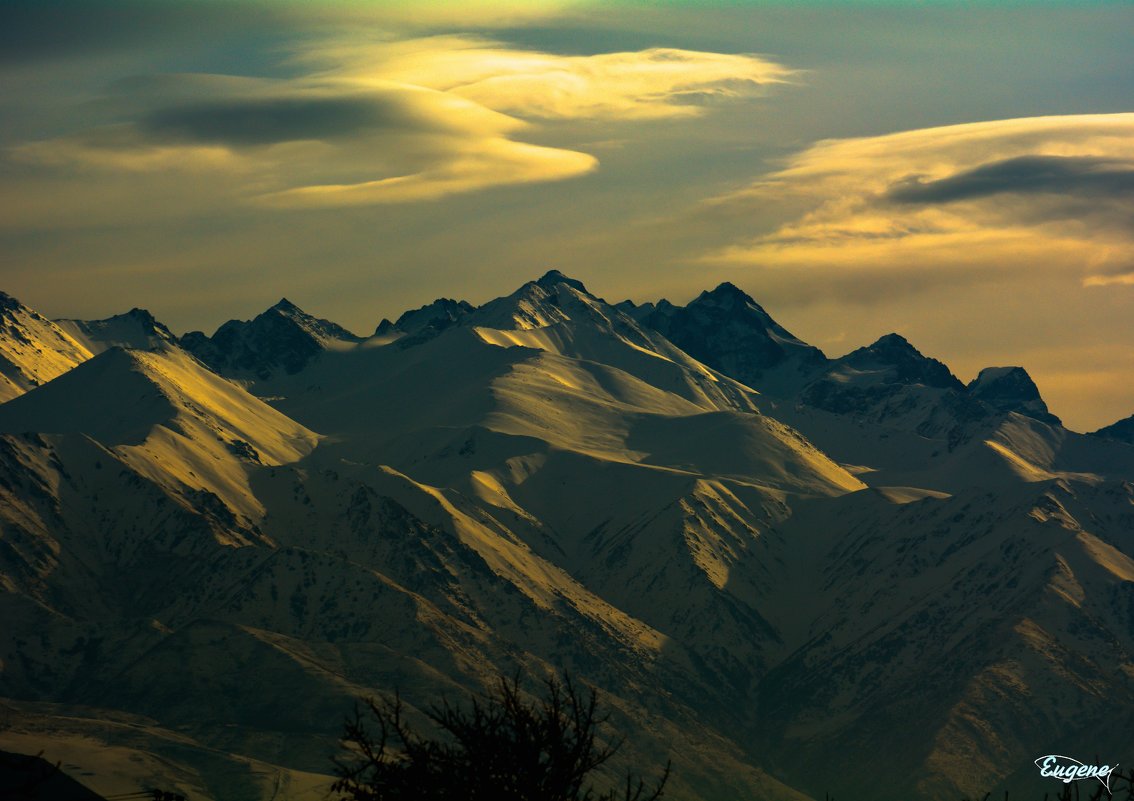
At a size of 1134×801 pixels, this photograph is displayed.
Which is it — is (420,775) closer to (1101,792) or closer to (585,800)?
(585,800)

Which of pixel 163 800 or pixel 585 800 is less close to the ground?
pixel 585 800

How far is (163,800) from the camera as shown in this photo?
199ft

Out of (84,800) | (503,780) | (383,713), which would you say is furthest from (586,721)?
(84,800)

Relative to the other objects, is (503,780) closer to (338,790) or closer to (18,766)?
(338,790)

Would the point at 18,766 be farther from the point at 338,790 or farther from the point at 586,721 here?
the point at 586,721

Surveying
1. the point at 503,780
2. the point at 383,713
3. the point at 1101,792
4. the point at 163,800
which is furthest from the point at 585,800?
the point at 163,800

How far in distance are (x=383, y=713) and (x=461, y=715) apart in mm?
3393

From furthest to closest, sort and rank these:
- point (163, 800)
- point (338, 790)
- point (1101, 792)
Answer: point (163, 800)
point (338, 790)
point (1101, 792)

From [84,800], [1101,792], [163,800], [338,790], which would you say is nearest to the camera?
[84,800]

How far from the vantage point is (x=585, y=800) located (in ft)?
163

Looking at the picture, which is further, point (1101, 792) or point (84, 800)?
point (1101, 792)

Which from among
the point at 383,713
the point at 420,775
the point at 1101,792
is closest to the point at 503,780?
the point at 420,775

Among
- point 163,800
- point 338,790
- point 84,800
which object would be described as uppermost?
point 84,800

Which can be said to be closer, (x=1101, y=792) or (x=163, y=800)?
(x=1101, y=792)
